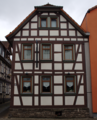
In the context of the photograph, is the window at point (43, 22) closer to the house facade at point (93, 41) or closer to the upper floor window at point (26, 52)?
the upper floor window at point (26, 52)

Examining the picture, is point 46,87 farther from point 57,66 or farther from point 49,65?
point 57,66

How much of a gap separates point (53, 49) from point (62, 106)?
15.2 ft

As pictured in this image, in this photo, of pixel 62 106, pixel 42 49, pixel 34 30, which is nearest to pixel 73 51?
pixel 42 49

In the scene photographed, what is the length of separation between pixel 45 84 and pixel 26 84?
1.53 metres

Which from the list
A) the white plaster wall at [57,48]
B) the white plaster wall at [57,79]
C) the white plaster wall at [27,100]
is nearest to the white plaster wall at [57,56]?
the white plaster wall at [57,48]

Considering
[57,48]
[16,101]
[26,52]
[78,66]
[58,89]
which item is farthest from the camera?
[26,52]

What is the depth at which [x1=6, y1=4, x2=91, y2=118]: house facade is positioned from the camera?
12.8 m

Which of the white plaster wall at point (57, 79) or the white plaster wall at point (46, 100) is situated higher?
the white plaster wall at point (57, 79)

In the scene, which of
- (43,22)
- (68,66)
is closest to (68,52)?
(68,66)

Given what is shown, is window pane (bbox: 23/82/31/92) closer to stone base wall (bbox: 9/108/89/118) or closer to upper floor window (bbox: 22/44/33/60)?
stone base wall (bbox: 9/108/89/118)

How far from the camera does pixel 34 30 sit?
1375cm

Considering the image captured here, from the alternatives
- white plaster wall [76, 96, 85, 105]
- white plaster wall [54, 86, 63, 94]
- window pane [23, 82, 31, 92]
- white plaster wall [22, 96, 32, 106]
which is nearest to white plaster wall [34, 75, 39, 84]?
window pane [23, 82, 31, 92]

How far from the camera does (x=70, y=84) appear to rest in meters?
13.2

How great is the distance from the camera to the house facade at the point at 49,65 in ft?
41.9
